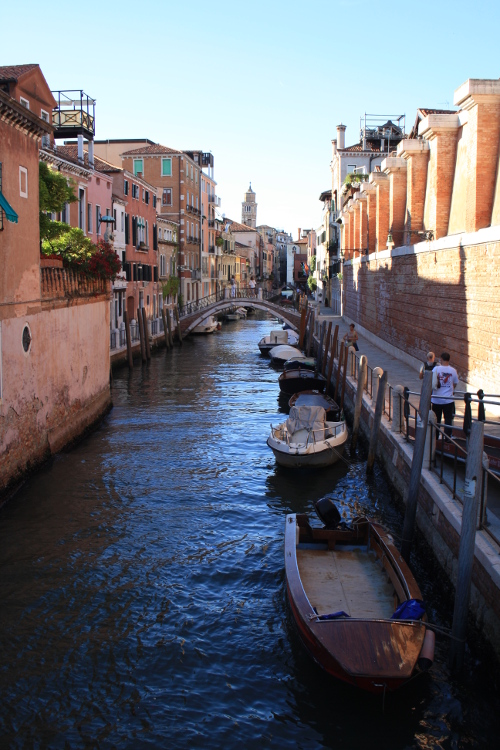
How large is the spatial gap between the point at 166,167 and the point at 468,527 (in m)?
A: 49.6

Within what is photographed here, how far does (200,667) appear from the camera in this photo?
739 cm

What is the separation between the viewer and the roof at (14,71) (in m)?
19.0

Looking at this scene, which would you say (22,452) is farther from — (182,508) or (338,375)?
(338,375)

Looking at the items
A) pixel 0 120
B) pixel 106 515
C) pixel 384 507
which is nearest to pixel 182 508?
pixel 106 515

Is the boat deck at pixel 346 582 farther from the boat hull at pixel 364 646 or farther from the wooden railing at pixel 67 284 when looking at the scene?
the wooden railing at pixel 67 284

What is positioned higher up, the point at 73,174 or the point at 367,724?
the point at 73,174

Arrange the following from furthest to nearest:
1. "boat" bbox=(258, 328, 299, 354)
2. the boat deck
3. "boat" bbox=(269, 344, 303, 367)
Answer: "boat" bbox=(258, 328, 299, 354) → "boat" bbox=(269, 344, 303, 367) → the boat deck

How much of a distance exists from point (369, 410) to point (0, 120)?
9156 millimetres

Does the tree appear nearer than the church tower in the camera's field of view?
Yes

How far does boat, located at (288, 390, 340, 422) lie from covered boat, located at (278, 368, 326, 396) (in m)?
3.97

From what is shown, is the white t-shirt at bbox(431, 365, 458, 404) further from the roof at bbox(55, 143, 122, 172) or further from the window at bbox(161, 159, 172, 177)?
the window at bbox(161, 159, 172, 177)

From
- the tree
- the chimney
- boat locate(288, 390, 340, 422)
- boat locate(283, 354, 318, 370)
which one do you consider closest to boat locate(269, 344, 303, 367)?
boat locate(283, 354, 318, 370)

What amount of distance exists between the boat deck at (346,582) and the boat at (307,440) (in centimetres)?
528

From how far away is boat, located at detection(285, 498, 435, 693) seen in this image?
6348 mm
